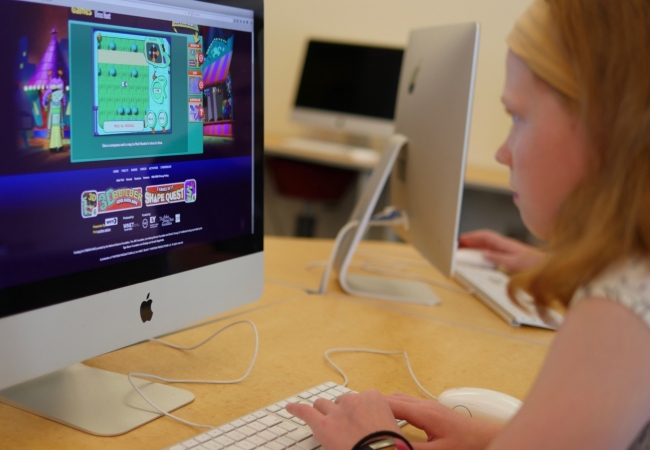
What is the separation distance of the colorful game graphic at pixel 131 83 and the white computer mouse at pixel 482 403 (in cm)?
51

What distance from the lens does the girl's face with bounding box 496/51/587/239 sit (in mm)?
651

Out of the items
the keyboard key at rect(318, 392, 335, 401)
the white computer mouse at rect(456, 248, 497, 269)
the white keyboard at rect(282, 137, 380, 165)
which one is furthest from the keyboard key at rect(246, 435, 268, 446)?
the white keyboard at rect(282, 137, 380, 165)

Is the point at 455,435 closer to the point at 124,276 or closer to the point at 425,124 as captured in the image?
the point at 124,276

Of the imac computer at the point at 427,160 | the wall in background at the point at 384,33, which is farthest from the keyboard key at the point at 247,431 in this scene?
the wall in background at the point at 384,33

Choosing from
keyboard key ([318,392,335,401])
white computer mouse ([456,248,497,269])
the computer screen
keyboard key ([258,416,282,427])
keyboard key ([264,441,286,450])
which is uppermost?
the computer screen

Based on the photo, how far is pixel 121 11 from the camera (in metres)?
0.82

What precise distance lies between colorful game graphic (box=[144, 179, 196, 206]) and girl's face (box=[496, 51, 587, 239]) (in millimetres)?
427

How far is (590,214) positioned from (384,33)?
3.51m

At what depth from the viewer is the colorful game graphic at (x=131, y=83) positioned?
797mm

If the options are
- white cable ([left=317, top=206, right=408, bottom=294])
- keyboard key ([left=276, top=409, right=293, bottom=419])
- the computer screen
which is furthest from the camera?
the computer screen

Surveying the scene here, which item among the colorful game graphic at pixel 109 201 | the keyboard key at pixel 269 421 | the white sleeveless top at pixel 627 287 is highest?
the colorful game graphic at pixel 109 201

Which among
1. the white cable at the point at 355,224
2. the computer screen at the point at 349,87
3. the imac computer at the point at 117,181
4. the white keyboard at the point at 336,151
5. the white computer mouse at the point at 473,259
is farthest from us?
the computer screen at the point at 349,87

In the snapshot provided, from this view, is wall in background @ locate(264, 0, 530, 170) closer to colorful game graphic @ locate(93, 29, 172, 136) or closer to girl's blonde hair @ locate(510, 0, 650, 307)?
colorful game graphic @ locate(93, 29, 172, 136)

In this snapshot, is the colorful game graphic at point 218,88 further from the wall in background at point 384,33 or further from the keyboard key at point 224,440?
the wall in background at point 384,33
